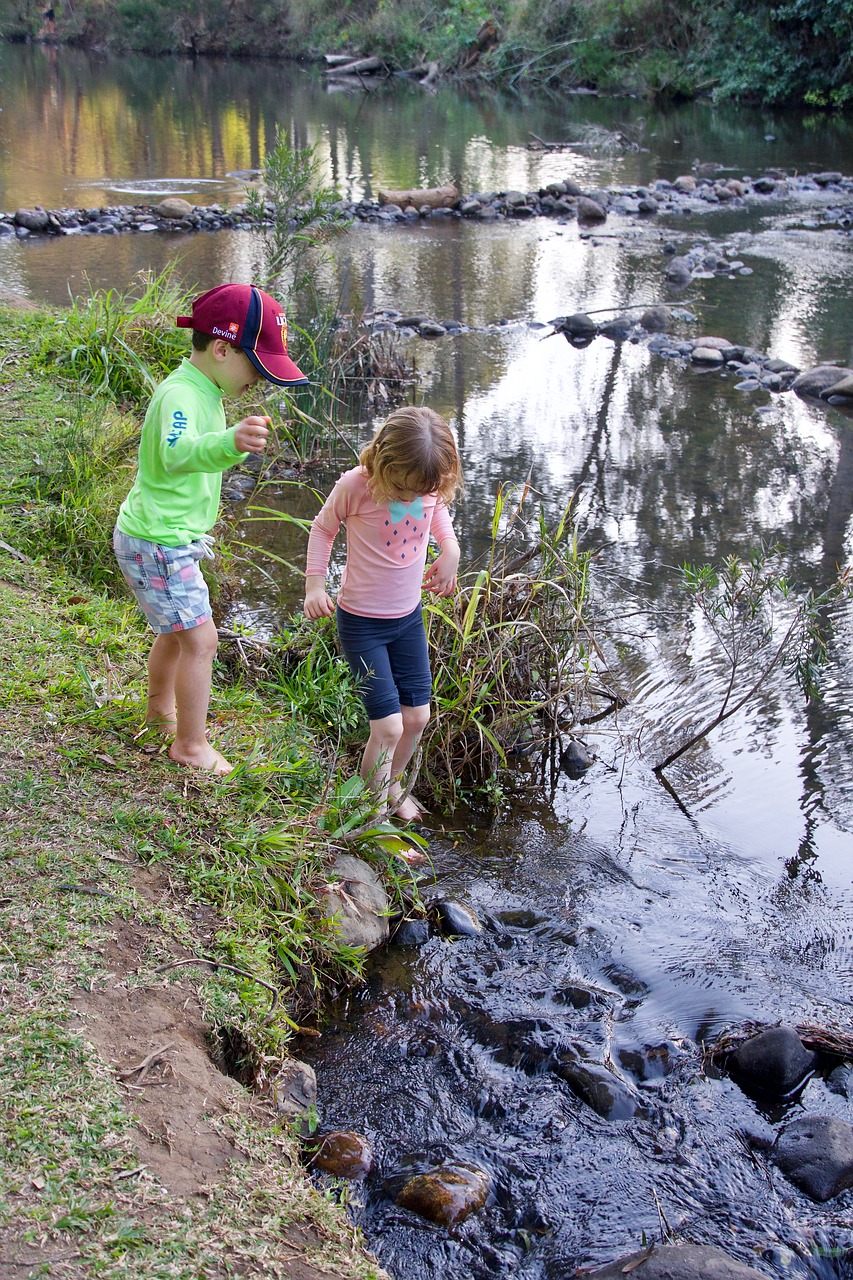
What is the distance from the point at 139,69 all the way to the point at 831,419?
3064cm

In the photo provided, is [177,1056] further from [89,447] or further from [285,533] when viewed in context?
[285,533]

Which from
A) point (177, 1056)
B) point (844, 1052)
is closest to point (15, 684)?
point (177, 1056)

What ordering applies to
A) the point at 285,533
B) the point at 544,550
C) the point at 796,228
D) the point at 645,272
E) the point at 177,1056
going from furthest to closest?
1. the point at 796,228
2. the point at 645,272
3. the point at 285,533
4. the point at 544,550
5. the point at 177,1056

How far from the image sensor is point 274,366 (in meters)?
2.98

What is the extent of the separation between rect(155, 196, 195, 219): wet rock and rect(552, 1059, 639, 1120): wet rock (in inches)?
486

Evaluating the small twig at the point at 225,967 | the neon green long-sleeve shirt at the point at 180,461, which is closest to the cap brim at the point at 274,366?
the neon green long-sleeve shirt at the point at 180,461

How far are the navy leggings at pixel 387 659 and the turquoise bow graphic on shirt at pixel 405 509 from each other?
0.33m

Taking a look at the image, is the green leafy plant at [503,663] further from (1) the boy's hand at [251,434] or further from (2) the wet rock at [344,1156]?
(2) the wet rock at [344,1156]

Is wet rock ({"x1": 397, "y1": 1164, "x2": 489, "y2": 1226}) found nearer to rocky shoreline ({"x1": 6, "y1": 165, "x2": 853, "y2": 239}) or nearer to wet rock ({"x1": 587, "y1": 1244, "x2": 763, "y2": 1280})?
wet rock ({"x1": 587, "y1": 1244, "x2": 763, "y2": 1280})

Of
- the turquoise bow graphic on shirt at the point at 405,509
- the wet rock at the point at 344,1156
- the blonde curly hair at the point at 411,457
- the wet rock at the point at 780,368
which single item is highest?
the blonde curly hair at the point at 411,457

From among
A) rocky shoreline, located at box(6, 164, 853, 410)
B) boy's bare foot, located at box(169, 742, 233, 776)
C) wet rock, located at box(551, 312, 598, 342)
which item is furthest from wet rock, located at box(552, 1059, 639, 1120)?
wet rock, located at box(551, 312, 598, 342)

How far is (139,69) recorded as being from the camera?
32125 millimetres

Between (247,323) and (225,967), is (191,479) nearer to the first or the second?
(247,323)

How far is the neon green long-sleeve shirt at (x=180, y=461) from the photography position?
2.86m
